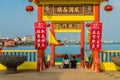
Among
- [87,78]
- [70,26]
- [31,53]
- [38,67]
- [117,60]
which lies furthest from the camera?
[70,26]

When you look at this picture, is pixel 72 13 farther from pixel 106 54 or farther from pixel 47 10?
pixel 106 54

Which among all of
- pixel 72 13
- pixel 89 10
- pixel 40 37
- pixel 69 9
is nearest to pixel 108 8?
pixel 89 10

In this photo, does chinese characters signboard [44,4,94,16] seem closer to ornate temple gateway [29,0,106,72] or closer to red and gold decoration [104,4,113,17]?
ornate temple gateway [29,0,106,72]

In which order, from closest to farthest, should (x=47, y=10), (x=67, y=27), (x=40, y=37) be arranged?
(x=40, y=37), (x=47, y=10), (x=67, y=27)

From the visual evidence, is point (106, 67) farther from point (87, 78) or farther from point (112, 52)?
point (87, 78)

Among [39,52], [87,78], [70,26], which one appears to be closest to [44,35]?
[39,52]

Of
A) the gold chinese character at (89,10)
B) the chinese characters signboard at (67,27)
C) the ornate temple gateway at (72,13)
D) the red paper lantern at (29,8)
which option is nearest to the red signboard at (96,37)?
the ornate temple gateway at (72,13)

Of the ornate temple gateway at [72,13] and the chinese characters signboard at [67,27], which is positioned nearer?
the ornate temple gateway at [72,13]

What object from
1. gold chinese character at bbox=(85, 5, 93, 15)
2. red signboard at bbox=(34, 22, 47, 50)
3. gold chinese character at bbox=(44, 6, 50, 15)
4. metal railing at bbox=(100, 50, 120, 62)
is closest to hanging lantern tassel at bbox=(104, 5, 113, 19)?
gold chinese character at bbox=(85, 5, 93, 15)

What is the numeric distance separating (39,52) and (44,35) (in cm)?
81

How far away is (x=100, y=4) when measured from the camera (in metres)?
18.0

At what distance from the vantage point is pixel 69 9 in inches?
709

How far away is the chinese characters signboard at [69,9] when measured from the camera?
58.8ft

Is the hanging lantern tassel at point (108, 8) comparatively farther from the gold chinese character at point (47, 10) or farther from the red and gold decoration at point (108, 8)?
the gold chinese character at point (47, 10)
